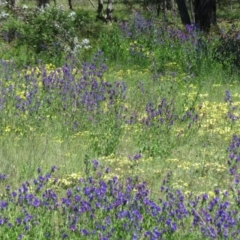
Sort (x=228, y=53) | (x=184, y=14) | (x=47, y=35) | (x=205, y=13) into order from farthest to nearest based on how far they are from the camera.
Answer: (x=184, y=14) → (x=205, y=13) → (x=47, y=35) → (x=228, y=53)

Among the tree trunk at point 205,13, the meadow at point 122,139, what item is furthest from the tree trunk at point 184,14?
the meadow at point 122,139

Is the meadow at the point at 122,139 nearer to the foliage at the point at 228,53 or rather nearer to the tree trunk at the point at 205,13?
the foliage at the point at 228,53

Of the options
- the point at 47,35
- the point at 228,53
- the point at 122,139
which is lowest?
the point at 122,139

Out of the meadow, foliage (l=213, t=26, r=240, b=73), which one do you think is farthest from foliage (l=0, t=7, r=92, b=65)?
foliage (l=213, t=26, r=240, b=73)

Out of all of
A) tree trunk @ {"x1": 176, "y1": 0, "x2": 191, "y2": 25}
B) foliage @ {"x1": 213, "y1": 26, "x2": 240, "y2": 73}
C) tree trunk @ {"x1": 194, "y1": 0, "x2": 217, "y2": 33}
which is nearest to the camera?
foliage @ {"x1": 213, "y1": 26, "x2": 240, "y2": 73}

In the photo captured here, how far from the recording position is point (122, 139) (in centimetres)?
692

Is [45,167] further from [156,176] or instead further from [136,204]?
[136,204]

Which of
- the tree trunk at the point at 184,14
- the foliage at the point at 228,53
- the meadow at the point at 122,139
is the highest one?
the tree trunk at the point at 184,14

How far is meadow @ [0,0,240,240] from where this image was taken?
14.3ft

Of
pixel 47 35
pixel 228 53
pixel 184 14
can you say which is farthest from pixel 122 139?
pixel 184 14

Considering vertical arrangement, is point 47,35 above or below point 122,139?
above

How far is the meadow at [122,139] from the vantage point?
435 cm

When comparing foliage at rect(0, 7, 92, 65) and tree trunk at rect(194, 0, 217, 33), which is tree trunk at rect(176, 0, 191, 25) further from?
foliage at rect(0, 7, 92, 65)

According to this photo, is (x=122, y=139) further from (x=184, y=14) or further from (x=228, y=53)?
(x=184, y=14)
